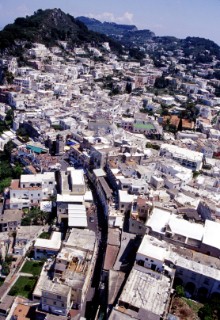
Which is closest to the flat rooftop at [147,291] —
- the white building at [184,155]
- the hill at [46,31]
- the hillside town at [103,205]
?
the hillside town at [103,205]

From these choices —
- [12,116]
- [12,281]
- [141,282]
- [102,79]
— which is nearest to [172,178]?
[141,282]

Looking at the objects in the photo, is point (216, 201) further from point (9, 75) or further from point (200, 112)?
point (9, 75)

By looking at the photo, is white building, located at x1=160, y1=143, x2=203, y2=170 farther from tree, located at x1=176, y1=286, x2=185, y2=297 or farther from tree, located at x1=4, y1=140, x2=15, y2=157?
tree, located at x1=176, y1=286, x2=185, y2=297

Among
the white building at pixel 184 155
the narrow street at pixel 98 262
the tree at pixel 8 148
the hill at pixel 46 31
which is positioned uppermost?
the hill at pixel 46 31

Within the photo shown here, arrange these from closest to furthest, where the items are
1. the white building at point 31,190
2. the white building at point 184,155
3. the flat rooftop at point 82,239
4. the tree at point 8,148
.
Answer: the flat rooftop at point 82,239 → the white building at point 31,190 → the white building at point 184,155 → the tree at point 8,148

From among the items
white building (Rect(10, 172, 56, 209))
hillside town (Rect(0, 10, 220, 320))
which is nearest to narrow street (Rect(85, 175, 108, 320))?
hillside town (Rect(0, 10, 220, 320))

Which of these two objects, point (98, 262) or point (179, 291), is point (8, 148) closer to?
point (98, 262)

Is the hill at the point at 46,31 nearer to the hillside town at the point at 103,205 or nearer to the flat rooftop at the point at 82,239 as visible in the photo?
the hillside town at the point at 103,205
